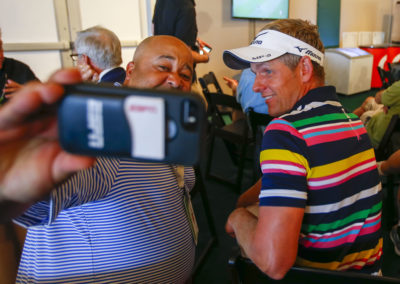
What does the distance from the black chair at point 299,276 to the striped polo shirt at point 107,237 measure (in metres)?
0.23

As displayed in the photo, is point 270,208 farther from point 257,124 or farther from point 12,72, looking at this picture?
point 12,72

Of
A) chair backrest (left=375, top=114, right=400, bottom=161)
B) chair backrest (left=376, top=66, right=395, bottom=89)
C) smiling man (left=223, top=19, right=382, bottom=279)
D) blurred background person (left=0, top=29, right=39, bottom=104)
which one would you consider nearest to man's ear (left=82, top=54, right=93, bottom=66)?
blurred background person (left=0, top=29, right=39, bottom=104)

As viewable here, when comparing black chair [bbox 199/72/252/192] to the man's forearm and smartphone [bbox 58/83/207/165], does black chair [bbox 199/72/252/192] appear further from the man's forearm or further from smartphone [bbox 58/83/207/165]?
smartphone [bbox 58/83/207/165]

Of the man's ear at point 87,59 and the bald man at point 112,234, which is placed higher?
the man's ear at point 87,59

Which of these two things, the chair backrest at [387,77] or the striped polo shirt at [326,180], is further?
the chair backrest at [387,77]

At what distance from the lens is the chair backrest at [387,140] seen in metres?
2.14

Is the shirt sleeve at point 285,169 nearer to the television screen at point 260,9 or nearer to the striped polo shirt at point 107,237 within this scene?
the striped polo shirt at point 107,237

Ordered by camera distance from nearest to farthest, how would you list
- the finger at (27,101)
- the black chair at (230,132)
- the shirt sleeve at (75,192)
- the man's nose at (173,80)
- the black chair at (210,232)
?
the finger at (27,101), the shirt sleeve at (75,192), the man's nose at (173,80), the black chair at (210,232), the black chair at (230,132)

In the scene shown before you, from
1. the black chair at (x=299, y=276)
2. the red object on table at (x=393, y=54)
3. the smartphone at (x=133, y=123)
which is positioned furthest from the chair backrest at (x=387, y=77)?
the red object on table at (x=393, y=54)

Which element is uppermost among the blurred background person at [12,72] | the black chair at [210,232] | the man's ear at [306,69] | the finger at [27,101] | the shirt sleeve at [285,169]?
the finger at [27,101]

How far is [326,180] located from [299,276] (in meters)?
0.25

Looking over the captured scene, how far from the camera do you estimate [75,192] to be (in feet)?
1.95

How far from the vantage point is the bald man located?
0.75 meters

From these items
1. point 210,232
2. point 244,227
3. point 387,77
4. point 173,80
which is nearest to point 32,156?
point 244,227
